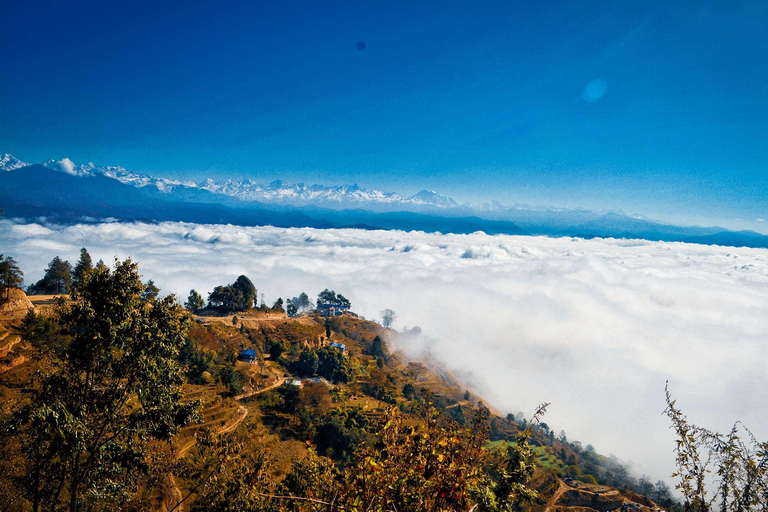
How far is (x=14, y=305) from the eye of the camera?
34094 mm

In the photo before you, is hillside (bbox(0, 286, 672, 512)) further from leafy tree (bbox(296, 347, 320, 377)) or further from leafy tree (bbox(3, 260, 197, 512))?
leafy tree (bbox(3, 260, 197, 512))

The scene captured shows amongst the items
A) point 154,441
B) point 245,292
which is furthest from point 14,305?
point 245,292

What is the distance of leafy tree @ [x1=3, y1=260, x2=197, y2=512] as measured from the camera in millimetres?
6980

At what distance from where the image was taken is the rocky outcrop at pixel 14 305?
3297 centimetres

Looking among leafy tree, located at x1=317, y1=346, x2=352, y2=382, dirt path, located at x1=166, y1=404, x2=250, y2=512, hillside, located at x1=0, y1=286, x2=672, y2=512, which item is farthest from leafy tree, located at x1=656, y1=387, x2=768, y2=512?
leafy tree, located at x1=317, y1=346, x2=352, y2=382

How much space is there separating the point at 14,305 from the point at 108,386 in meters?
41.3

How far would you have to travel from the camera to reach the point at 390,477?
16.3 ft

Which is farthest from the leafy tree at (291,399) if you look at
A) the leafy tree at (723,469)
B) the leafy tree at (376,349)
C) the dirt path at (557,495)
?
the leafy tree at (723,469)

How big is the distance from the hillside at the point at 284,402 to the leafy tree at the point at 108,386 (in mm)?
2998

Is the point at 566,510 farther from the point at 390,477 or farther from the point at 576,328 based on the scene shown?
the point at 576,328

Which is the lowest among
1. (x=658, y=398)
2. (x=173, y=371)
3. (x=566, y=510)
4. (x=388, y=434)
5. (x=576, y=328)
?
(x=658, y=398)

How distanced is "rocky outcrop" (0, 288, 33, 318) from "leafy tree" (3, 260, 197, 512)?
36.7m

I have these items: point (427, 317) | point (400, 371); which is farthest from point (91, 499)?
point (427, 317)

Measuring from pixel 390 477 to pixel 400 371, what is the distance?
3161 inches
